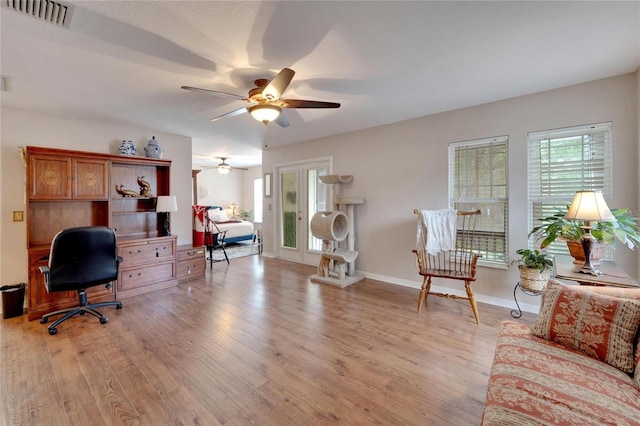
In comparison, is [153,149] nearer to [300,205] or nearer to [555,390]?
[300,205]

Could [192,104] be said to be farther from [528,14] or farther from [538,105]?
[538,105]

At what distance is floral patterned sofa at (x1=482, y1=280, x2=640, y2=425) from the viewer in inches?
40.2

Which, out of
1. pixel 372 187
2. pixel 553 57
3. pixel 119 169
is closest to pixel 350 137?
Result: pixel 372 187

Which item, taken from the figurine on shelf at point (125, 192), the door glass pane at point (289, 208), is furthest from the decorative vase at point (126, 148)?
the door glass pane at point (289, 208)

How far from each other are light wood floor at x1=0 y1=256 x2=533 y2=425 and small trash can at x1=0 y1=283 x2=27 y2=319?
0.22 meters

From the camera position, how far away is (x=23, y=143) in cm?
328

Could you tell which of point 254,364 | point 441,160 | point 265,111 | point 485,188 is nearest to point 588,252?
point 485,188

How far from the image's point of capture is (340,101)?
3.19m

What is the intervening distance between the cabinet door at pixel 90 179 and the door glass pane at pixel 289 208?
9.98 feet

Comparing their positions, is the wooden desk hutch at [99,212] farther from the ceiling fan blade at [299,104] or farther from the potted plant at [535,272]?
the potted plant at [535,272]

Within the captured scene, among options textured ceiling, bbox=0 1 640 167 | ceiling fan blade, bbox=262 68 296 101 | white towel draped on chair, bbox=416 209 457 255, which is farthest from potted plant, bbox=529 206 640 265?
ceiling fan blade, bbox=262 68 296 101

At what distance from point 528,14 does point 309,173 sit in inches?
155

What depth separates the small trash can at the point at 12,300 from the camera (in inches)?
115

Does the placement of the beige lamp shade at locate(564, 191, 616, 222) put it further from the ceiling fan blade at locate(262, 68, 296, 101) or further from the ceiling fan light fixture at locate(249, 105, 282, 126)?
the ceiling fan light fixture at locate(249, 105, 282, 126)
